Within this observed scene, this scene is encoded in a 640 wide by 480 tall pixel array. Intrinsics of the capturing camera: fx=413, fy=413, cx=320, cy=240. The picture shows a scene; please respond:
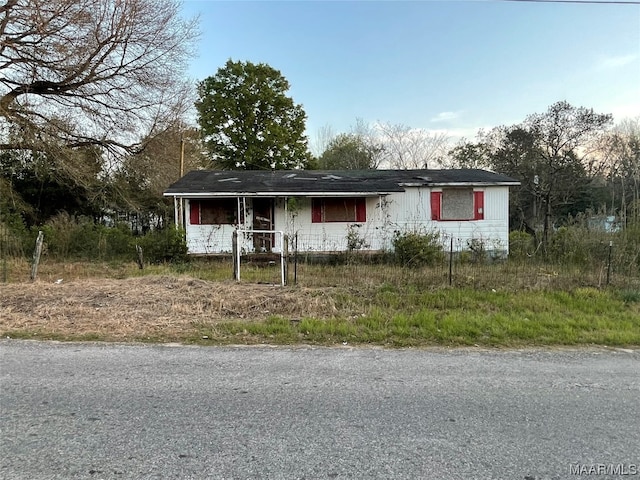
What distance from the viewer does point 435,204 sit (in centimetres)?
1505

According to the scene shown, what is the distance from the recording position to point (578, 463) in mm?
2492

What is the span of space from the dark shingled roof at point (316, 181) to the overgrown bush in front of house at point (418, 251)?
1993 millimetres

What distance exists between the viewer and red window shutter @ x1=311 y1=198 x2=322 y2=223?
48.5 ft

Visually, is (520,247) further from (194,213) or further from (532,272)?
(194,213)

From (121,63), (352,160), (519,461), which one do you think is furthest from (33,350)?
(352,160)

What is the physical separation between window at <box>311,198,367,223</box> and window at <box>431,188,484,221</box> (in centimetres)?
268

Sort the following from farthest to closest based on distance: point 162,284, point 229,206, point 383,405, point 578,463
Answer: point 229,206 → point 162,284 → point 383,405 → point 578,463

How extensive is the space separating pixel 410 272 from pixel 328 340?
4.74 metres

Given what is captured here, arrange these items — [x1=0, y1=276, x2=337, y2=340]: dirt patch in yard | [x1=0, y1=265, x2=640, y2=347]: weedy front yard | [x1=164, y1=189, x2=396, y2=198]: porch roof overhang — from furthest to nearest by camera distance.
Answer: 1. [x1=164, y1=189, x2=396, y2=198]: porch roof overhang
2. [x1=0, y1=276, x2=337, y2=340]: dirt patch in yard
3. [x1=0, y1=265, x2=640, y2=347]: weedy front yard

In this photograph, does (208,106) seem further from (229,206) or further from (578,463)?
(578,463)

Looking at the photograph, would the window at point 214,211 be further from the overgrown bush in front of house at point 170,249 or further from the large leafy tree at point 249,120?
the large leafy tree at point 249,120

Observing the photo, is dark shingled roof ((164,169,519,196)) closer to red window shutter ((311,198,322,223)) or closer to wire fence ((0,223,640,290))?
red window shutter ((311,198,322,223))

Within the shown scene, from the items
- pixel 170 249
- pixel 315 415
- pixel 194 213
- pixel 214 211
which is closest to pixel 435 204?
pixel 214 211

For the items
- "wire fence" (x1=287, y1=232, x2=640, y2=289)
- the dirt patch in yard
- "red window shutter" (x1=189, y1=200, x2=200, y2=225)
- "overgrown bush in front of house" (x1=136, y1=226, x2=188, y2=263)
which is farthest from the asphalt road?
"red window shutter" (x1=189, y1=200, x2=200, y2=225)
